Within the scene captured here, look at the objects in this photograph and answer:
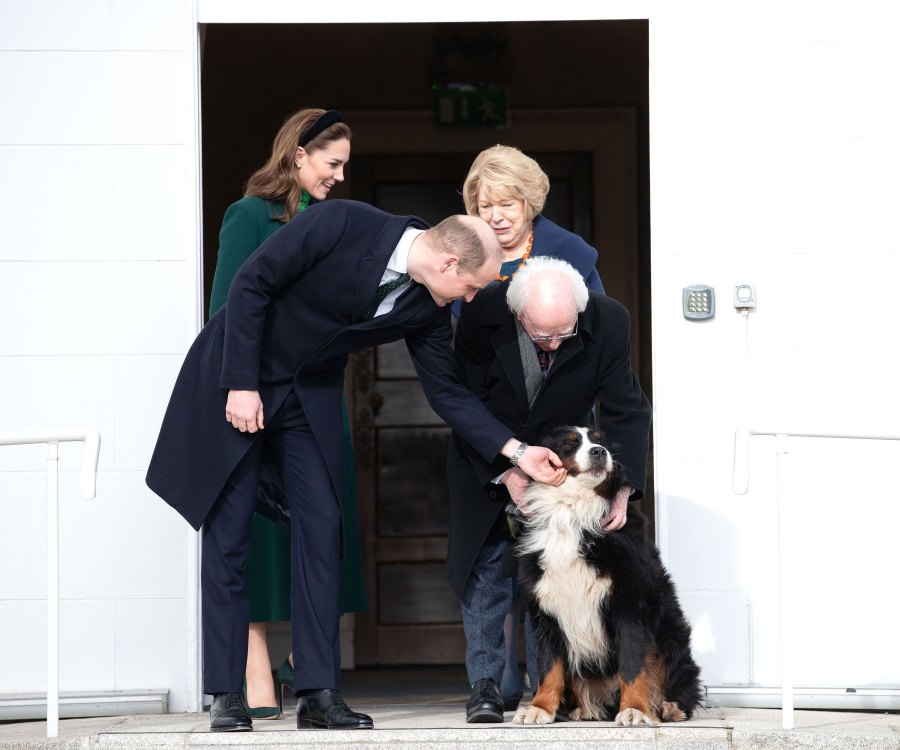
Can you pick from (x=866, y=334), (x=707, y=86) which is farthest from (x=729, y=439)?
(x=707, y=86)

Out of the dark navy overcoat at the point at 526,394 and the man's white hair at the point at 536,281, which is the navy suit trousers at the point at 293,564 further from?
the man's white hair at the point at 536,281

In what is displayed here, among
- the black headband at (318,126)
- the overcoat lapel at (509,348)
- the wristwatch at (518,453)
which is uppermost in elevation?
the black headband at (318,126)

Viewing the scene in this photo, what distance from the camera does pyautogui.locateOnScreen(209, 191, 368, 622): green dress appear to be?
3795 mm

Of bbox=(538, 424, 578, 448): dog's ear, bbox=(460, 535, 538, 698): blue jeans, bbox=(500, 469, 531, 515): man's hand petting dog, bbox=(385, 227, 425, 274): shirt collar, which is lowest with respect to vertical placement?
bbox=(460, 535, 538, 698): blue jeans

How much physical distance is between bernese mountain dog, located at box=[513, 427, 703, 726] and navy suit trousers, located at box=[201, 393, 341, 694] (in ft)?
1.71

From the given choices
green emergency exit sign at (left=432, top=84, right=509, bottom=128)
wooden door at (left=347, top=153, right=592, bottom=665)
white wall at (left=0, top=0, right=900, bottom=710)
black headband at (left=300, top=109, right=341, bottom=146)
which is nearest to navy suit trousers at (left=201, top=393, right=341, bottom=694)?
white wall at (left=0, top=0, right=900, bottom=710)

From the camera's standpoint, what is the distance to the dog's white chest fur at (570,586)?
3.42m

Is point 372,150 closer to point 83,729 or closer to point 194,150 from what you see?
A: point 194,150

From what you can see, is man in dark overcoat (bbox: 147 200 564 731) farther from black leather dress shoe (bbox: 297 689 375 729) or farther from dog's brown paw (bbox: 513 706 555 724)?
dog's brown paw (bbox: 513 706 555 724)

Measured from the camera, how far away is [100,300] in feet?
13.3

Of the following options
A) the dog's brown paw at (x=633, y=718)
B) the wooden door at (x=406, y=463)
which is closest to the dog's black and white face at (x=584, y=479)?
the dog's brown paw at (x=633, y=718)

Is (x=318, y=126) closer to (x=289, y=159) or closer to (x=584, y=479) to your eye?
(x=289, y=159)

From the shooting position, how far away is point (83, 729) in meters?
3.56

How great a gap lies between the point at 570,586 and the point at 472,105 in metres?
3.28
